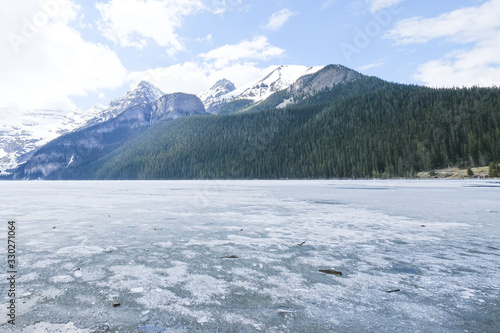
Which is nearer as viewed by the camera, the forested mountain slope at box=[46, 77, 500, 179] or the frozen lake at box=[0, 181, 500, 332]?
the frozen lake at box=[0, 181, 500, 332]

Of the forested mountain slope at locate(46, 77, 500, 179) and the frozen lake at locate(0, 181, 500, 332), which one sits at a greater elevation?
the forested mountain slope at locate(46, 77, 500, 179)

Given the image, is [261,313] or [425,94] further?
[425,94]

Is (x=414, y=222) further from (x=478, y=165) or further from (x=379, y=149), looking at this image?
(x=379, y=149)

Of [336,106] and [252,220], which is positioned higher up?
[336,106]

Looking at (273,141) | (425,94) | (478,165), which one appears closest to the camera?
(478,165)

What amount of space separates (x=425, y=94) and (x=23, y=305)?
183 meters

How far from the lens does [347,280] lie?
5441mm

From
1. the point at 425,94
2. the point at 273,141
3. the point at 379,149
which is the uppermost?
the point at 425,94

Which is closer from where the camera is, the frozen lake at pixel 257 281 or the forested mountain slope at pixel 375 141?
the frozen lake at pixel 257 281

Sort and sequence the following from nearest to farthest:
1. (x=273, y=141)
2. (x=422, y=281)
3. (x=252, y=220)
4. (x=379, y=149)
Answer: (x=422, y=281) → (x=252, y=220) → (x=379, y=149) → (x=273, y=141)

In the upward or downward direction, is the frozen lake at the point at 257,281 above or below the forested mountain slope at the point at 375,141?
below

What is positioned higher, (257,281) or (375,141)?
(375,141)

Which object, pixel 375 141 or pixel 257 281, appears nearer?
pixel 257 281

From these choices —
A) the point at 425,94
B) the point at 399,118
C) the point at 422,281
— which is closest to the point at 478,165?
the point at 399,118
